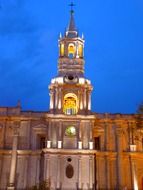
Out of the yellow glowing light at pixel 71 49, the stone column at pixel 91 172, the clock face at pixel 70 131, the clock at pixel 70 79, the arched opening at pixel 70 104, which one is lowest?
the stone column at pixel 91 172

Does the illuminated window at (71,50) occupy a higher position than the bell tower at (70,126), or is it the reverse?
the illuminated window at (71,50)

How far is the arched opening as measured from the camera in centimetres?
5138

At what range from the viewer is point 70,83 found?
169ft

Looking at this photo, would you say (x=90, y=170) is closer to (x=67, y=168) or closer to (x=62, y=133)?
(x=67, y=168)

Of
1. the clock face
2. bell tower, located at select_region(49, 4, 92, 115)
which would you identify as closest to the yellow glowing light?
bell tower, located at select_region(49, 4, 92, 115)

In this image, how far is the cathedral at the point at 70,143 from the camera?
47.5m

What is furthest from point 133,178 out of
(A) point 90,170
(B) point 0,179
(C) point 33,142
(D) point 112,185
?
(B) point 0,179

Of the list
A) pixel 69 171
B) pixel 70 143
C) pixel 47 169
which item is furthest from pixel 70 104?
pixel 47 169

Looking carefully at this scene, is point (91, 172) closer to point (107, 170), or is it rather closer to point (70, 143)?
point (107, 170)

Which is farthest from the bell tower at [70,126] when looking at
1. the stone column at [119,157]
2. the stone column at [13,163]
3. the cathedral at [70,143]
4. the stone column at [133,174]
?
the stone column at [133,174]

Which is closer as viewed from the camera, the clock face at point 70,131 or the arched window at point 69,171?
the arched window at point 69,171

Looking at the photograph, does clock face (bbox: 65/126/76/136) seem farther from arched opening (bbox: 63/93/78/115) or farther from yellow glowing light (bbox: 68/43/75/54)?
yellow glowing light (bbox: 68/43/75/54)

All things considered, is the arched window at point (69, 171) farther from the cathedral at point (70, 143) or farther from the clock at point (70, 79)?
the clock at point (70, 79)

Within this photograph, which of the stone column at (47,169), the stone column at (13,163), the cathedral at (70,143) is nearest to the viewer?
the stone column at (47,169)
